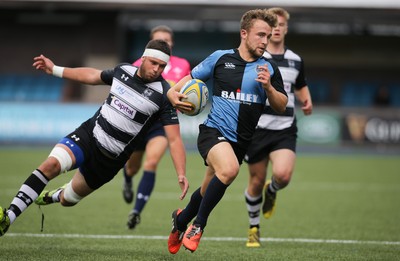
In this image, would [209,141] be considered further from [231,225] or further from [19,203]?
[231,225]

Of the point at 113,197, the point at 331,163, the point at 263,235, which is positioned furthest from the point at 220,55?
the point at 331,163

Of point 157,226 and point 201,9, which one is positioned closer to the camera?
point 157,226

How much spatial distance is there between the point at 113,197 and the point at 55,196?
5.33 m

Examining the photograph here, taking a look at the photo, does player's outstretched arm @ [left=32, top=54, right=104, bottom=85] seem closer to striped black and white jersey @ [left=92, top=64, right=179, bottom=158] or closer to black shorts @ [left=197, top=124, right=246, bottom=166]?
striped black and white jersey @ [left=92, top=64, right=179, bottom=158]

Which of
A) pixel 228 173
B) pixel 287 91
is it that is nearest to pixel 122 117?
pixel 228 173

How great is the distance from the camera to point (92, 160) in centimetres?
740

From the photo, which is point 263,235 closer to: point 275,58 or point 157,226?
point 157,226

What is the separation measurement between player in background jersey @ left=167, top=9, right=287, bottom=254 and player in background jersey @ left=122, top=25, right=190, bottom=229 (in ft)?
7.21

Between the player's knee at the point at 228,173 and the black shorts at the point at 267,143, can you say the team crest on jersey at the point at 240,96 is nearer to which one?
the player's knee at the point at 228,173

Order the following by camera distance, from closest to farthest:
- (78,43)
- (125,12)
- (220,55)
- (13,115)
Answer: (220,55), (13,115), (125,12), (78,43)

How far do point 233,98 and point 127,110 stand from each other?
1.01 m

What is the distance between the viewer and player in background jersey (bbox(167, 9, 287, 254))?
6.99 m

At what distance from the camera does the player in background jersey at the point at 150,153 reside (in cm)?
942

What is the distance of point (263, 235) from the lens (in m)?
9.26
